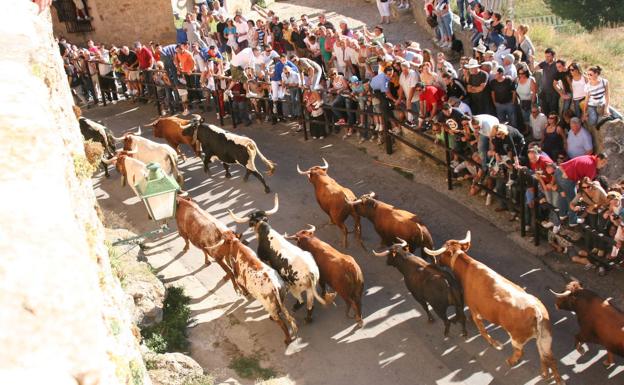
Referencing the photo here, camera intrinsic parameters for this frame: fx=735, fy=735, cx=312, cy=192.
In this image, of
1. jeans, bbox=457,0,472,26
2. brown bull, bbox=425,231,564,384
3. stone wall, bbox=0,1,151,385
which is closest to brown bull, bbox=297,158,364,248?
brown bull, bbox=425,231,564,384

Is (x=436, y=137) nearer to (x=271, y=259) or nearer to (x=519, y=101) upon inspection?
(x=519, y=101)

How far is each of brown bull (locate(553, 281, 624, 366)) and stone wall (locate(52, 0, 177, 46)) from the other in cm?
1788

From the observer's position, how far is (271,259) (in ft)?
33.7

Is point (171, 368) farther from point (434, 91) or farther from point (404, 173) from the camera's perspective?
point (434, 91)

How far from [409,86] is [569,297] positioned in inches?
227

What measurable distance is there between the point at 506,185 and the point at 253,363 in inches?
195

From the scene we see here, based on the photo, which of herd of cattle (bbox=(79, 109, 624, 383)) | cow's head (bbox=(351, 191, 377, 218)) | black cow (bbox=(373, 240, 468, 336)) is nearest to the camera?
herd of cattle (bbox=(79, 109, 624, 383))

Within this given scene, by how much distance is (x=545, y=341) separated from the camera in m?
8.41

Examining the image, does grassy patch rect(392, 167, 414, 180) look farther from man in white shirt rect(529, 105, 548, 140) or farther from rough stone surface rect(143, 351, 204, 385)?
rough stone surface rect(143, 351, 204, 385)

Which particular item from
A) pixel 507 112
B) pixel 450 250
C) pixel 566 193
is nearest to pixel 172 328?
pixel 450 250

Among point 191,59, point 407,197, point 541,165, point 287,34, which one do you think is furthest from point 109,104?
point 541,165

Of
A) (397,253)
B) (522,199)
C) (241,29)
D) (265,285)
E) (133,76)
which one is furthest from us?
(241,29)

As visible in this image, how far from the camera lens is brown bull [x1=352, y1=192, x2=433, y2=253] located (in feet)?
34.9

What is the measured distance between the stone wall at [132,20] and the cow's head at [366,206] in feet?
46.9
